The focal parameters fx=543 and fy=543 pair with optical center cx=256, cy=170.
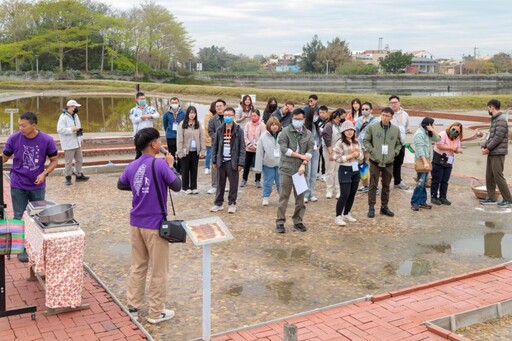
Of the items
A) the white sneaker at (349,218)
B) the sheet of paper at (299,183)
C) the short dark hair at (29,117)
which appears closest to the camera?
the short dark hair at (29,117)

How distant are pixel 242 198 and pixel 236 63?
4275 inches

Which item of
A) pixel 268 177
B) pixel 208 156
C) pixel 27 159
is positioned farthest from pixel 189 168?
pixel 27 159

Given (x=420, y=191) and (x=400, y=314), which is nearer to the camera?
(x=400, y=314)

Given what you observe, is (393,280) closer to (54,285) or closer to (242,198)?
(54,285)

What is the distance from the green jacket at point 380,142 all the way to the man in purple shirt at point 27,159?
4735mm

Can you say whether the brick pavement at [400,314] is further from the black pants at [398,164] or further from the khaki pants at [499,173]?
the black pants at [398,164]

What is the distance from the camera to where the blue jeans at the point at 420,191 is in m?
8.91

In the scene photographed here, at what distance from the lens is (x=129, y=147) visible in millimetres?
14594

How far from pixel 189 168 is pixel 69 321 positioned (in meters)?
5.43

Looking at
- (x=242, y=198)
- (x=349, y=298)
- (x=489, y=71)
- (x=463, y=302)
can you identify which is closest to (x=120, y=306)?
(x=349, y=298)

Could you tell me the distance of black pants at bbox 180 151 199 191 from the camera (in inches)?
390

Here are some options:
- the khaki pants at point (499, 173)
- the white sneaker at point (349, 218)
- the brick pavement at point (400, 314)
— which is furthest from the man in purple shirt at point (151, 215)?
the khaki pants at point (499, 173)

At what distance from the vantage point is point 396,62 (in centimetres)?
8562

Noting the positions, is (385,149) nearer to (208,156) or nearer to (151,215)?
(208,156)
